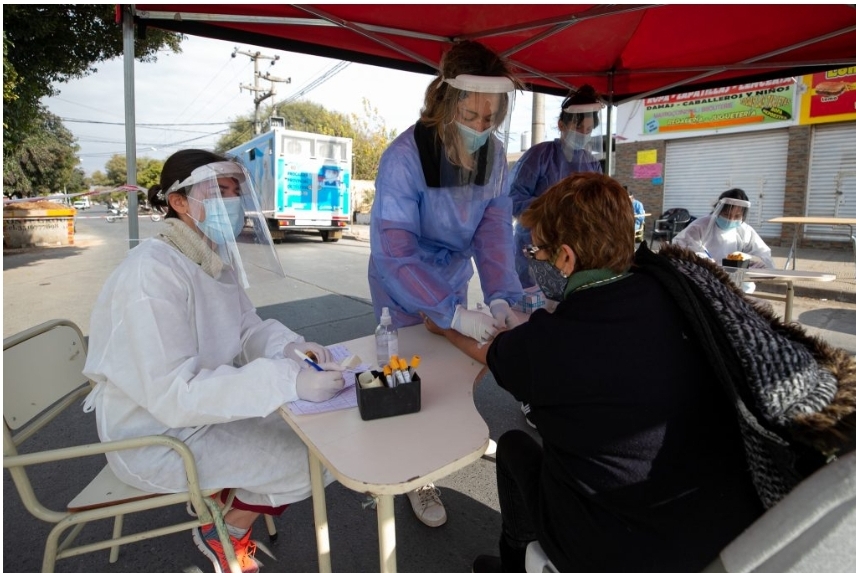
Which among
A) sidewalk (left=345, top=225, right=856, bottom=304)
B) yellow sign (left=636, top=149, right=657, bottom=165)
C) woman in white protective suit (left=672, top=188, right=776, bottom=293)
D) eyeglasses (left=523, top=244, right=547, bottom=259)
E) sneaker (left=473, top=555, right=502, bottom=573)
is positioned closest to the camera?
eyeglasses (left=523, top=244, right=547, bottom=259)

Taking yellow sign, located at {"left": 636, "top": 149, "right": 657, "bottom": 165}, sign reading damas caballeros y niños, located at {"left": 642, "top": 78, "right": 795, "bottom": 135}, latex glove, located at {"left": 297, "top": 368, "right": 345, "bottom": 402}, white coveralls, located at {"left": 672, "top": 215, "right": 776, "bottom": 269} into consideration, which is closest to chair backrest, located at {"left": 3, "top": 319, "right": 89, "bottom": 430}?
latex glove, located at {"left": 297, "top": 368, "right": 345, "bottom": 402}

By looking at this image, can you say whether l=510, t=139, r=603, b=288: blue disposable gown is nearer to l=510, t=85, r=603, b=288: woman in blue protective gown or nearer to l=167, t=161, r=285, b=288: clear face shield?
l=510, t=85, r=603, b=288: woman in blue protective gown

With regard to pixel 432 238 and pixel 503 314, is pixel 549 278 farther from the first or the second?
pixel 432 238

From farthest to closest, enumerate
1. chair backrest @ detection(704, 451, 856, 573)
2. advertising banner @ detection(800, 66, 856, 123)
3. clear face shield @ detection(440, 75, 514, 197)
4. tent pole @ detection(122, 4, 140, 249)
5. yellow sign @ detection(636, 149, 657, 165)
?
yellow sign @ detection(636, 149, 657, 165) → advertising banner @ detection(800, 66, 856, 123) → tent pole @ detection(122, 4, 140, 249) → clear face shield @ detection(440, 75, 514, 197) → chair backrest @ detection(704, 451, 856, 573)

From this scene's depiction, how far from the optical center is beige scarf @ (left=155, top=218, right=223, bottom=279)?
1.58 metres

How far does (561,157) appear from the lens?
3125mm

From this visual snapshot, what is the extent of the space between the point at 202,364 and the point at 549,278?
1138 mm

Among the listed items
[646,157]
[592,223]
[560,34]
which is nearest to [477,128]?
[592,223]

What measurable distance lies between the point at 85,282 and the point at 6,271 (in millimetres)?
3045

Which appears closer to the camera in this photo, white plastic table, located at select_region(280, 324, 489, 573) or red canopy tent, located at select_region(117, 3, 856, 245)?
white plastic table, located at select_region(280, 324, 489, 573)

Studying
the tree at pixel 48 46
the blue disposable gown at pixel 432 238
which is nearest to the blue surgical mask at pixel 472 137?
the blue disposable gown at pixel 432 238

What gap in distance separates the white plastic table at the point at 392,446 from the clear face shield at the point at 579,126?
2048 mm

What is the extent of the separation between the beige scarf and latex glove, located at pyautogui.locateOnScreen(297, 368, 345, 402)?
1.82 feet

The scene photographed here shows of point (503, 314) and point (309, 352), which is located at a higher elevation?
point (503, 314)
